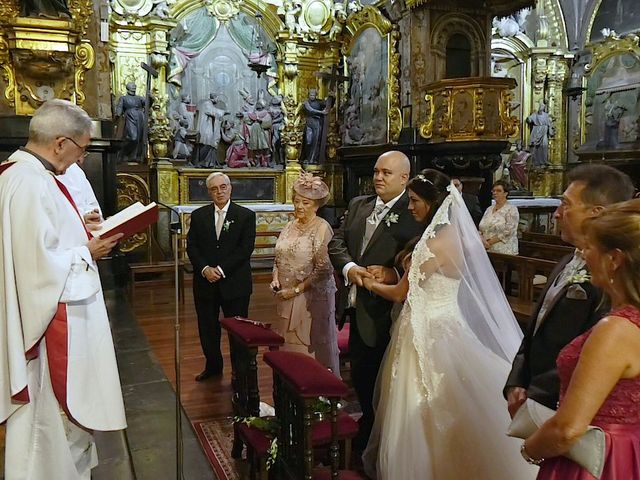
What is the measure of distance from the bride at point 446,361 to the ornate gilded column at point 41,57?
5.98 m

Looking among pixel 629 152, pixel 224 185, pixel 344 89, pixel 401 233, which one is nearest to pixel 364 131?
pixel 344 89

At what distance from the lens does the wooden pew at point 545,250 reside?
765 cm

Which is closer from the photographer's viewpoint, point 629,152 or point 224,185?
point 224,185

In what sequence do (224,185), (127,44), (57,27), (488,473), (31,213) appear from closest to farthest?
(31,213)
(488,473)
(224,185)
(57,27)
(127,44)

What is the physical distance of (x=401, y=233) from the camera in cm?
359

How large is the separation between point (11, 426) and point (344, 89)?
11437 millimetres

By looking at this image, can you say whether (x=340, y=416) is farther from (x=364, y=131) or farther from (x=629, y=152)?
(x=629, y=152)

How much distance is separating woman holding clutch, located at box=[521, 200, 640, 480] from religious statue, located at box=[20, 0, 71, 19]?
7.43m

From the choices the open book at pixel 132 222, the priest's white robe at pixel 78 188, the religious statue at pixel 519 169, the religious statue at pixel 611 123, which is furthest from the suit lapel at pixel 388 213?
the religious statue at pixel 611 123

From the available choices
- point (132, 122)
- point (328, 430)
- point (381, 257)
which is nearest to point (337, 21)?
point (132, 122)

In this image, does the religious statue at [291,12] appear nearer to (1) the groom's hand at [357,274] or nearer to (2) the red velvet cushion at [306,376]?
(1) the groom's hand at [357,274]

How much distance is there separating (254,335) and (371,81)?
9.36m

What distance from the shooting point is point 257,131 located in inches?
512

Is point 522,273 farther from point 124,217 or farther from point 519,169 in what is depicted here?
point 519,169
